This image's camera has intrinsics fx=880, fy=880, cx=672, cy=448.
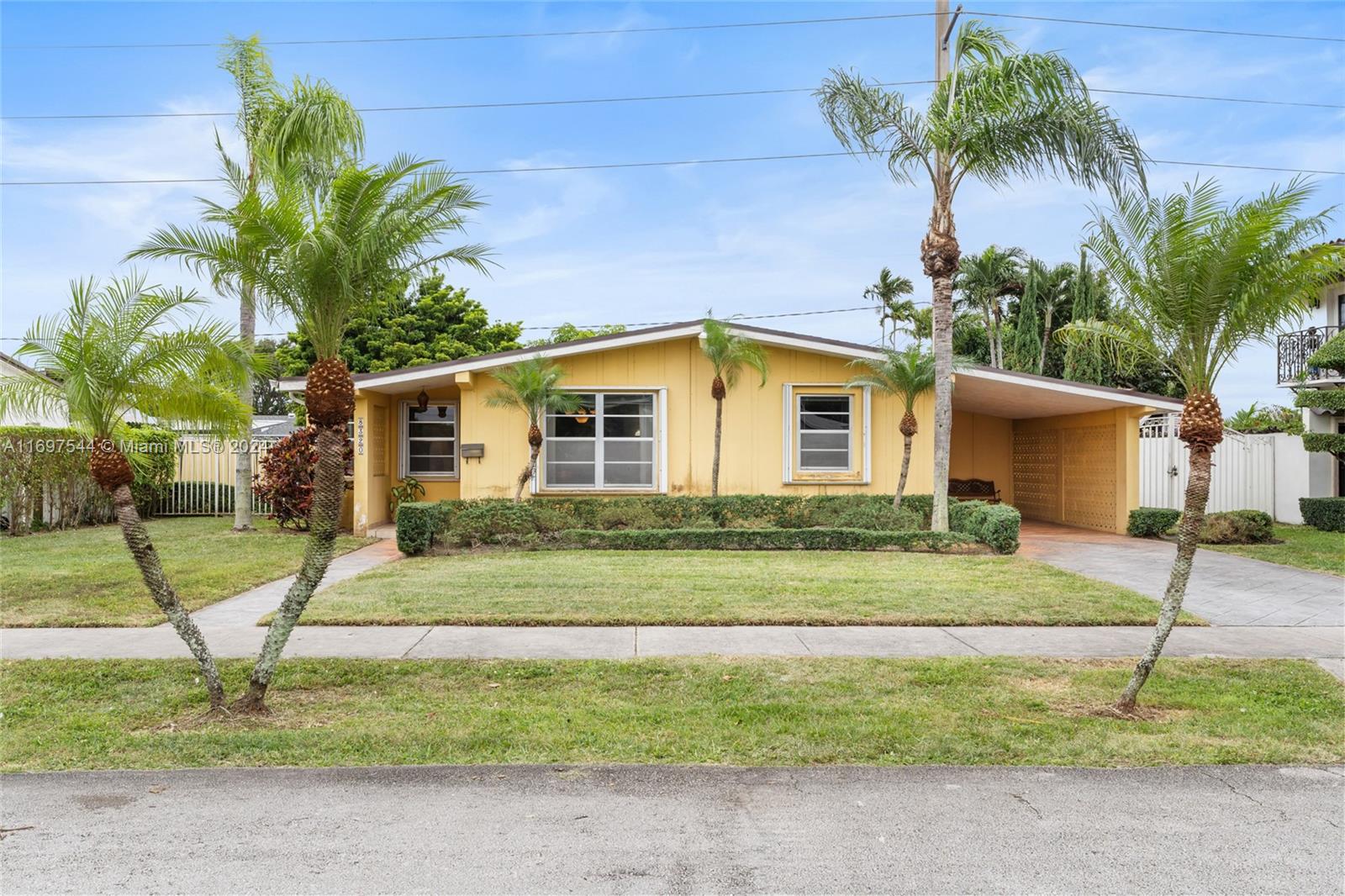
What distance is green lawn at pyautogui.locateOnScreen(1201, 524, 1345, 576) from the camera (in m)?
11.7

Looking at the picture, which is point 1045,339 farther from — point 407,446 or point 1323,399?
point 407,446

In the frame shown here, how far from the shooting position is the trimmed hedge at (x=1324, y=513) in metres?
16.6

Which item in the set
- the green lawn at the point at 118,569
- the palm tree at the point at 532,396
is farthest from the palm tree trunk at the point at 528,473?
the green lawn at the point at 118,569

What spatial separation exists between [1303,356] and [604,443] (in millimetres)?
17730

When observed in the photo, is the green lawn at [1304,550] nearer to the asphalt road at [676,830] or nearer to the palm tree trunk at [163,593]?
the asphalt road at [676,830]

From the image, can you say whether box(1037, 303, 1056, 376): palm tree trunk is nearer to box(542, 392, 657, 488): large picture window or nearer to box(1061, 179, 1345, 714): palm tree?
box(542, 392, 657, 488): large picture window

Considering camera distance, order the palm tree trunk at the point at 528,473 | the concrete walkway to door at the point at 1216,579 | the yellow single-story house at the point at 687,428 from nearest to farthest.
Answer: the concrete walkway to door at the point at 1216,579, the palm tree trunk at the point at 528,473, the yellow single-story house at the point at 687,428

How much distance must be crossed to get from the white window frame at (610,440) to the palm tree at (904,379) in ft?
10.9

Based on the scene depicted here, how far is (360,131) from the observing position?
9.12 metres

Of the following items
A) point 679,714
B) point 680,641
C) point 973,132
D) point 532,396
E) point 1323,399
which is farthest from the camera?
point 1323,399

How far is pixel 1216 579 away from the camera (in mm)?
10406

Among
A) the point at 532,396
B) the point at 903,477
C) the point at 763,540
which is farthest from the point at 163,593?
the point at 903,477

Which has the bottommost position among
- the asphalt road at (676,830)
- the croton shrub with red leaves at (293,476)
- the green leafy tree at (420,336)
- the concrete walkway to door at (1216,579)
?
the asphalt road at (676,830)

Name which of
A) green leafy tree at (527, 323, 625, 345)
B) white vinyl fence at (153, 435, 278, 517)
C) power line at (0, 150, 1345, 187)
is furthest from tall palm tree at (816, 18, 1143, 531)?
green leafy tree at (527, 323, 625, 345)
